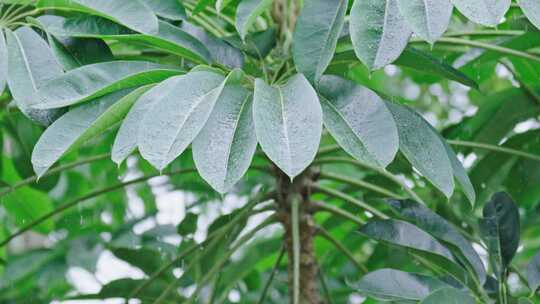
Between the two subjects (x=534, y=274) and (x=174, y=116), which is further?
(x=534, y=274)

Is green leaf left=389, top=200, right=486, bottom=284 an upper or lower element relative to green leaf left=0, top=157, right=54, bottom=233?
upper

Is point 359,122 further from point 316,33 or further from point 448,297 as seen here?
point 448,297

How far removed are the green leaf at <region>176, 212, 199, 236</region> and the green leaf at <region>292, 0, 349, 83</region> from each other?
0.80 m

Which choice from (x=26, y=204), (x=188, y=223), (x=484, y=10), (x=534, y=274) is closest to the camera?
(x=484, y=10)

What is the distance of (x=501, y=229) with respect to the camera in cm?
139

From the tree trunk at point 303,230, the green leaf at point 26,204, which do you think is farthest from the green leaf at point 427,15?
the green leaf at point 26,204

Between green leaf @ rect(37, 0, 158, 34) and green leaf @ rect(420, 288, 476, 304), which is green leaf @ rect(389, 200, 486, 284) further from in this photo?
green leaf @ rect(37, 0, 158, 34)

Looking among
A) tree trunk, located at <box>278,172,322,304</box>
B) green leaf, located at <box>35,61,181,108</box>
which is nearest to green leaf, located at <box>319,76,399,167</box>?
green leaf, located at <box>35,61,181,108</box>

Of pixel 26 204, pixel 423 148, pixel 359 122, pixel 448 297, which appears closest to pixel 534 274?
pixel 448 297

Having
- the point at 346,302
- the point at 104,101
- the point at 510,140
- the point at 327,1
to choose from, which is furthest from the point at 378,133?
the point at 346,302

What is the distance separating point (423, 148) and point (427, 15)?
21 cm

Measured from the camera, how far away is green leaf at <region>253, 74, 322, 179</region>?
3.24 ft

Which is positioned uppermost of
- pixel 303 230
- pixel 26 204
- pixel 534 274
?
pixel 534 274

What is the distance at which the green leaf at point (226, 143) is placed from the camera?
39.7 inches
